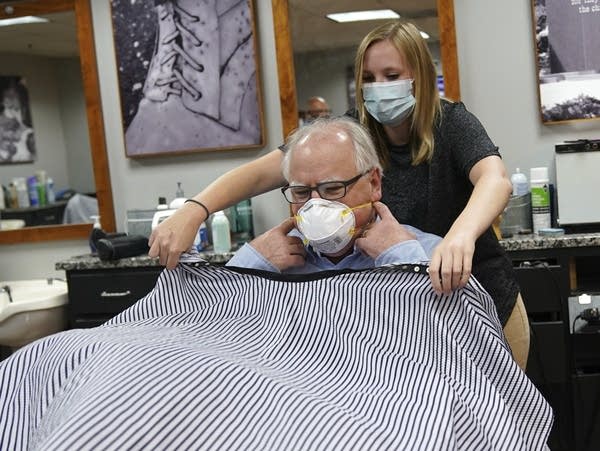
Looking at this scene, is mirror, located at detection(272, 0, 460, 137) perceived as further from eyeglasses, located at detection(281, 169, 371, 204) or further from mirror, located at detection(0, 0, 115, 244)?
eyeglasses, located at detection(281, 169, 371, 204)

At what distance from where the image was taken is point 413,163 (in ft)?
5.86

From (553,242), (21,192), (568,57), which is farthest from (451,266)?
(21,192)

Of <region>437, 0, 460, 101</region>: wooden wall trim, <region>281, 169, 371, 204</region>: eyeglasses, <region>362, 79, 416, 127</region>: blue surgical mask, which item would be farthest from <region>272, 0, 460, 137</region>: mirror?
<region>281, 169, 371, 204</region>: eyeglasses

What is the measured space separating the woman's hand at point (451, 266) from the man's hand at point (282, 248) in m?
0.45

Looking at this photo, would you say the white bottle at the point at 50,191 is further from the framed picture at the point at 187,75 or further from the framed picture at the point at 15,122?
the framed picture at the point at 187,75

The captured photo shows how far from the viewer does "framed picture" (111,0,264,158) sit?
133 inches

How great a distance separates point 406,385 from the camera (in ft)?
4.16

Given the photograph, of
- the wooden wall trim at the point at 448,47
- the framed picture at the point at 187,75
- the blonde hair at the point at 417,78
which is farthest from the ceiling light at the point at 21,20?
the blonde hair at the point at 417,78

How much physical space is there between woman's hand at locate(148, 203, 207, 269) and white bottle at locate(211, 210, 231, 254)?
1457 mm

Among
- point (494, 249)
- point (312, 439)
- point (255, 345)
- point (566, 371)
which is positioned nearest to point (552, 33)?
point (566, 371)

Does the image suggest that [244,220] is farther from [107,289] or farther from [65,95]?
[65,95]

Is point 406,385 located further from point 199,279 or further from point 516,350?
point 516,350

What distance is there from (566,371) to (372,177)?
1555mm

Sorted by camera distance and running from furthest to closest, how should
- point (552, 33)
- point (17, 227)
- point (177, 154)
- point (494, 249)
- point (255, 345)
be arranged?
point (17, 227)
point (177, 154)
point (552, 33)
point (494, 249)
point (255, 345)
